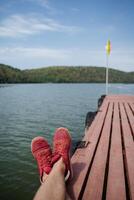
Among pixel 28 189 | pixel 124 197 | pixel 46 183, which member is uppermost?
pixel 46 183

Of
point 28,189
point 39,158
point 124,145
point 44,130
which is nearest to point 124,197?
point 39,158

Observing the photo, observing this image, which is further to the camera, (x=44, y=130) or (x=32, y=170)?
(x=44, y=130)

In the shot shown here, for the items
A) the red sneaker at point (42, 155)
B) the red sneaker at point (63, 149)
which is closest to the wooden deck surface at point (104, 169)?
the red sneaker at point (63, 149)

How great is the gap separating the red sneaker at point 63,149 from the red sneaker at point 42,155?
0.29ft

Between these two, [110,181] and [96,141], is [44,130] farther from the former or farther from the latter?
[110,181]

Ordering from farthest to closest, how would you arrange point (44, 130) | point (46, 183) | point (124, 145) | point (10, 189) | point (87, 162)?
1. point (44, 130)
2. point (10, 189)
3. point (124, 145)
4. point (87, 162)
5. point (46, 183)

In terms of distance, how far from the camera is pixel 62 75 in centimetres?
16412

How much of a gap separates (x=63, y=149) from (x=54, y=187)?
0.74m

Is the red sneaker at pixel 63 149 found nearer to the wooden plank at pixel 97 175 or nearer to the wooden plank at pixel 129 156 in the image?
the wooden plank at pixel 97 175

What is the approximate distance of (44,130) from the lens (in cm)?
1436

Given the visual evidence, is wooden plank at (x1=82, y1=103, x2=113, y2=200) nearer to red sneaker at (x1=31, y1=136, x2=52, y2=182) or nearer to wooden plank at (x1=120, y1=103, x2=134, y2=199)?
wooden plank at (x1=120, y1=103, x2=134, y2=199)

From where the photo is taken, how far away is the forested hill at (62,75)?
5728 inches

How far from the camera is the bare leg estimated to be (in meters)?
2.88

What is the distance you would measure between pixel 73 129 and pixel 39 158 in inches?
441
